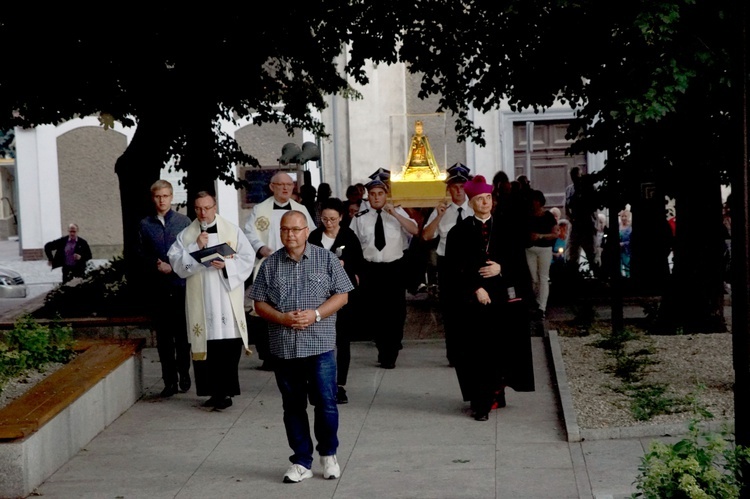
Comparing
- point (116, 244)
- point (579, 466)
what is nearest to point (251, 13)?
point (579, 466)

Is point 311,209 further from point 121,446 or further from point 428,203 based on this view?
point 121,446

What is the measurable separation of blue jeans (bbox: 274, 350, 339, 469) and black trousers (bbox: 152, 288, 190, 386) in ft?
10.3

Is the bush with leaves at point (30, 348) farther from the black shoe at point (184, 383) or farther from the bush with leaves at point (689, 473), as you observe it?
the bush with leaves at point (689, 473)

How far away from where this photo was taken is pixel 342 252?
1249 centimetres

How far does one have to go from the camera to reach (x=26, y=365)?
11.4 meters

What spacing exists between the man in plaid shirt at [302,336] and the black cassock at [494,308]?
2137mm

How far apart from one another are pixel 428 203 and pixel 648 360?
9.14 meters

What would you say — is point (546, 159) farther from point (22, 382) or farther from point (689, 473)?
point (689, 473)

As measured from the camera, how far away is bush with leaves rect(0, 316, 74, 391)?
11164 mm

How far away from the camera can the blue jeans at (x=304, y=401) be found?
8906 mm

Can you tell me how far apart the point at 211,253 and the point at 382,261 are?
2.89 meters

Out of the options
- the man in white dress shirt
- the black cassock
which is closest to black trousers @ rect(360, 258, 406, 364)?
the man in white dress shirt

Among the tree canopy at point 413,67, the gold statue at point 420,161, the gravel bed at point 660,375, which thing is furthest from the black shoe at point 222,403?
the gold statue at point 420,161

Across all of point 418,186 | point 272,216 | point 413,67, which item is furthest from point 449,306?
point 418,186
